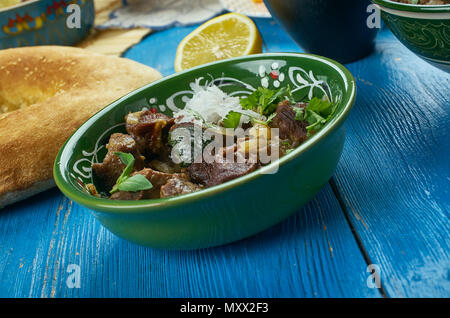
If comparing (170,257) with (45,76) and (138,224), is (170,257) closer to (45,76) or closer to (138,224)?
(138,224)

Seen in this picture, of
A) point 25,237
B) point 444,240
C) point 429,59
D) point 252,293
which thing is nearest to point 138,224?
point 252,293

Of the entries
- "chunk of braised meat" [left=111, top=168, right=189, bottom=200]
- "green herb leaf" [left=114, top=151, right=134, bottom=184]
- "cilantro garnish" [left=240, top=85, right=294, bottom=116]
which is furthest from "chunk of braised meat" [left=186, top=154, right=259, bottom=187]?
"cilantro garnish" [left=240, top=85, right=294, bottom=116]

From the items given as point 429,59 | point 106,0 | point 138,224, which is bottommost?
point 106,0

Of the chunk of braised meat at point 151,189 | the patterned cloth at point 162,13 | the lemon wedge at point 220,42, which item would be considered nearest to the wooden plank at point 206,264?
the chunk of braised meat at point 151,189

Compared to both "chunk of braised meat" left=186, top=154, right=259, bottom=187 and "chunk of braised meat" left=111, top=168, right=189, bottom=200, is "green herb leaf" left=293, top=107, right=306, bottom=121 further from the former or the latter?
"chunk of braised meat" left=111, top=168, right=189, bottom=200

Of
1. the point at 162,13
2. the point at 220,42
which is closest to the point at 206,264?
the point at 220,42
